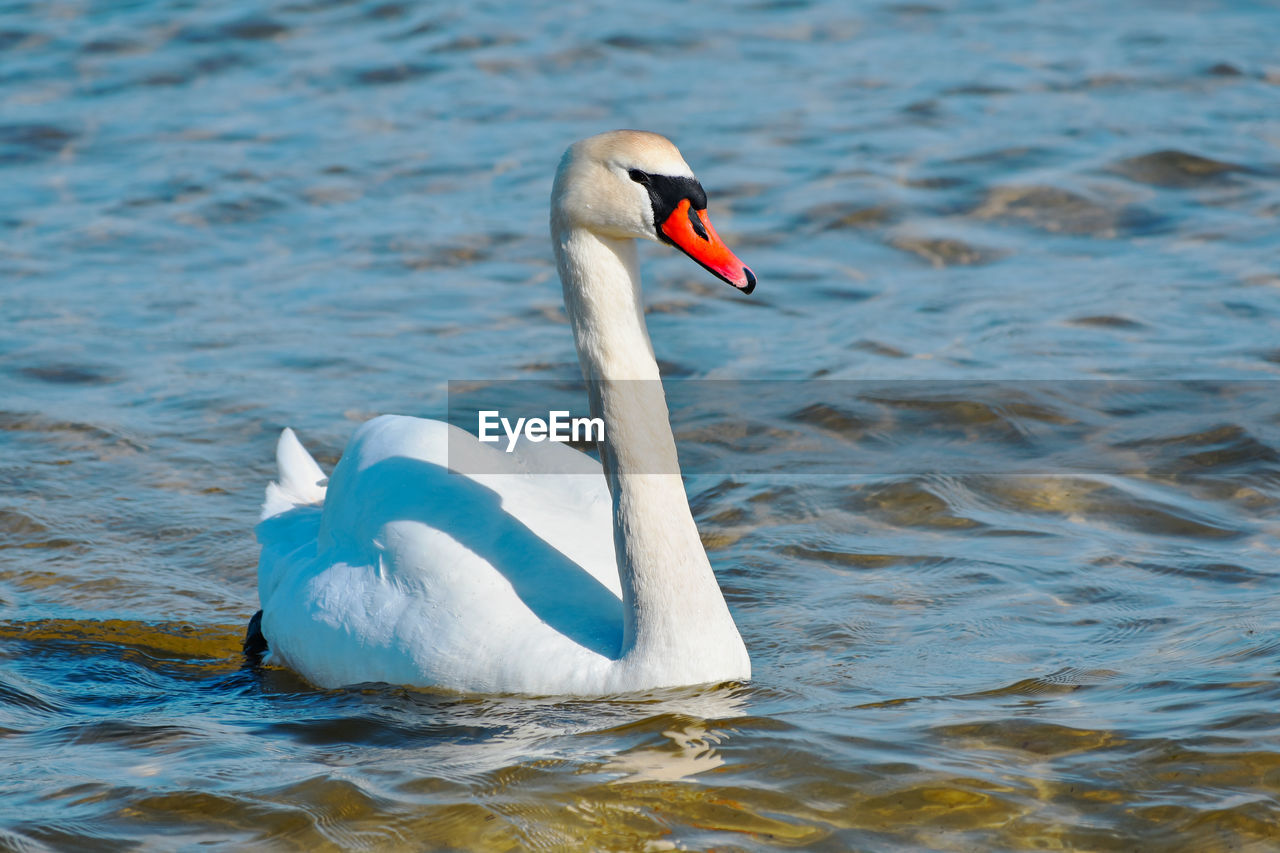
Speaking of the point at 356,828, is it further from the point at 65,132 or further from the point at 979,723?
the point at 65,132

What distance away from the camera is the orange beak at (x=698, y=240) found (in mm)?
4648

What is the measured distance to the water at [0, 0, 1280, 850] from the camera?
4473 mm

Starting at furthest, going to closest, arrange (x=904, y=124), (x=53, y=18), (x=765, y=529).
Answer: (x=53, y=18), (x=904, y=124), (x=765, y=529)

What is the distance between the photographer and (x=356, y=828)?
4312mm

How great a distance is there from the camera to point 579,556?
17.4 feet

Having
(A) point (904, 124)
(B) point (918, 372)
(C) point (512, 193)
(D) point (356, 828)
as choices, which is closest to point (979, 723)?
(D) point (356, 828)

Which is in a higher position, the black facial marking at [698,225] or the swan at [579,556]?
the black facial marking at [698,225]

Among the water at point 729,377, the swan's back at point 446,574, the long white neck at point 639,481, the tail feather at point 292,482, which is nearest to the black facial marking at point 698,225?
the long white neck at point 639,481

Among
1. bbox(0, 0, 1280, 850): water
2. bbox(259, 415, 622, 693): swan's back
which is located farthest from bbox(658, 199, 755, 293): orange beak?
bbox(0, 0, 1280, 850): water

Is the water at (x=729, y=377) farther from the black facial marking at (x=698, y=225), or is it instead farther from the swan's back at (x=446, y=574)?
the black facial marking at (x=698, y=225)

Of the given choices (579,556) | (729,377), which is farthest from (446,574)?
(729,377)

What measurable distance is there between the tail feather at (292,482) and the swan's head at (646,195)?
2.25 meters

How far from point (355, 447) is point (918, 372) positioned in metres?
3.34

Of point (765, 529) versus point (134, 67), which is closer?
point (765, 529)
